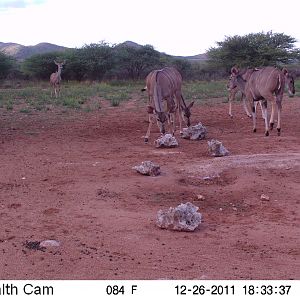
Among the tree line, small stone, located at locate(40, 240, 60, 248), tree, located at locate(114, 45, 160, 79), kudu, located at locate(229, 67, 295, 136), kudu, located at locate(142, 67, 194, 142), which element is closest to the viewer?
small stone, located at locate(40, 240, 60, 248)

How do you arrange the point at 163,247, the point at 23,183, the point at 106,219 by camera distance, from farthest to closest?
the point at 23,183 → the point at 106,219 → the point at 163,247

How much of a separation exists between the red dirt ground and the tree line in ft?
100

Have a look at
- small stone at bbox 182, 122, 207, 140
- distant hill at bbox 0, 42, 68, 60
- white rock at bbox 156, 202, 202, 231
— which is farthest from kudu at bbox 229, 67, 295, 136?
distant hill at bbox 0, 42, 68, 60

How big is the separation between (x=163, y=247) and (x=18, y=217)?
2.03 m

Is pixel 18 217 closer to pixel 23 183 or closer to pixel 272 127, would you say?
pixel 23 183

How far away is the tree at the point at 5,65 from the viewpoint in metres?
45.4

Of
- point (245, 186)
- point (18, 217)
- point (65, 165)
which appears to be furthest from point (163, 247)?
point (65, 165)

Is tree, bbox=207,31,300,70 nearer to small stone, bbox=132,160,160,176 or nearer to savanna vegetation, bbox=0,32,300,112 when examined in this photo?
savanna vegetation, bbox=0,32,300,112

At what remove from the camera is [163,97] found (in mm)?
13156

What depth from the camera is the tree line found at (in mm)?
42469

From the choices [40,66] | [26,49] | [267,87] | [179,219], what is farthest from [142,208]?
[26,49]

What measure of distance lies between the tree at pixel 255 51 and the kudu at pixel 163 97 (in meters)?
27.8

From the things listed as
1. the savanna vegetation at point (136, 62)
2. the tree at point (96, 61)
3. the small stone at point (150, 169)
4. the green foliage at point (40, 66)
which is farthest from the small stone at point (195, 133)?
the green foliage at point (40, 66)

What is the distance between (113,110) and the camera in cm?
1961
